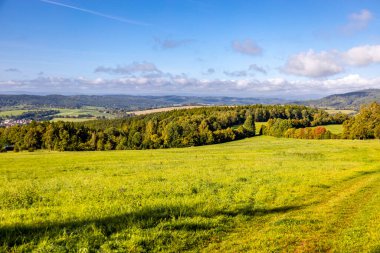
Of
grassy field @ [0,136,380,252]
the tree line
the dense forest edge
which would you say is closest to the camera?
grassy field @ [0,136,380,252]

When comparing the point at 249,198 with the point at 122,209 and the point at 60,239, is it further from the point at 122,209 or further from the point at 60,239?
the point at 60,239

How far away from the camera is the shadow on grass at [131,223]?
10.4 m

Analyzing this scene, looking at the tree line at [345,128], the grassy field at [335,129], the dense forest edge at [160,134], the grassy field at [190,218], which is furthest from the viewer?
the grassy field at [335,129]

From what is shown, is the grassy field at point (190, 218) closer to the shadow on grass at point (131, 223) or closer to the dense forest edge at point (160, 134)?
the shadow on grass at point (131, 223)

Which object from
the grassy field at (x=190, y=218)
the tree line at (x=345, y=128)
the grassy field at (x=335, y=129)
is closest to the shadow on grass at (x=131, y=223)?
the grassy field at (x=190, y=218)

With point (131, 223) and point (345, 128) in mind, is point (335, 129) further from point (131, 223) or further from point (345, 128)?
point (131, 223)

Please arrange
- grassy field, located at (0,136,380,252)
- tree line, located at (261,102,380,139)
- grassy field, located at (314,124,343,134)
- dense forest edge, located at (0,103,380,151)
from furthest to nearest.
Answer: grassy field, located at (314,124,343,134)
dense forest edge, located at (0,103,380,151)
tree line, located at (261,102,380,139)
grassy field, located at (0,136,380,252)

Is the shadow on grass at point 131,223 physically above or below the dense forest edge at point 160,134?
above

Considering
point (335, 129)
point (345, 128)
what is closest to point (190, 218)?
point (345, 128)

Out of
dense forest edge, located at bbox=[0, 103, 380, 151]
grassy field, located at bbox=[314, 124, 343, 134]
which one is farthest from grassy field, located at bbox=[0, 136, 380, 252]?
grassy field, located at bbox=[314, 124, 343, 134]

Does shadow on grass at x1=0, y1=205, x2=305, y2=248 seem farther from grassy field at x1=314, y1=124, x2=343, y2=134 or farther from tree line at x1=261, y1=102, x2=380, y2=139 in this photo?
grassy field at x1=314, y1=124, x2=343, y2=134

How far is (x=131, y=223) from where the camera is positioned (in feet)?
38.8

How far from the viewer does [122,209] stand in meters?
13.8

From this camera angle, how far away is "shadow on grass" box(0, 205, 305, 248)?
10352mm
